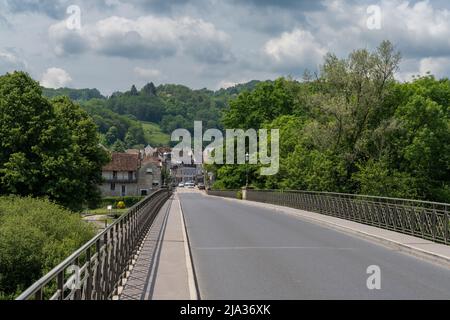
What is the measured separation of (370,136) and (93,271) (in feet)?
124

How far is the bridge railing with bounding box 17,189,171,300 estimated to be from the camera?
19.7 feet

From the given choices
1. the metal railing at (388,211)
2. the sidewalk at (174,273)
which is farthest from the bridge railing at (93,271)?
the metal railing at (388,211)

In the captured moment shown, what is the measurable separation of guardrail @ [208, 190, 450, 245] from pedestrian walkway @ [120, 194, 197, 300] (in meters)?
7.76

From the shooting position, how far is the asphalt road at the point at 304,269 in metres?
10.5

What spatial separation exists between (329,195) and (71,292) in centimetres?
2729

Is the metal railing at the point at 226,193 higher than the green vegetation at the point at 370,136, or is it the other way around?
the green vegetation at the point at 370,136

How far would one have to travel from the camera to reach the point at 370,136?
43.6 meters

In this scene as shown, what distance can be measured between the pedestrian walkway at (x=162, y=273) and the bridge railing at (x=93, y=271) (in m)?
0.31

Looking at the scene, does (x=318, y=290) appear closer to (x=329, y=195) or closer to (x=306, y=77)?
(x=329, y=195)

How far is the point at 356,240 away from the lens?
20.0 meters
